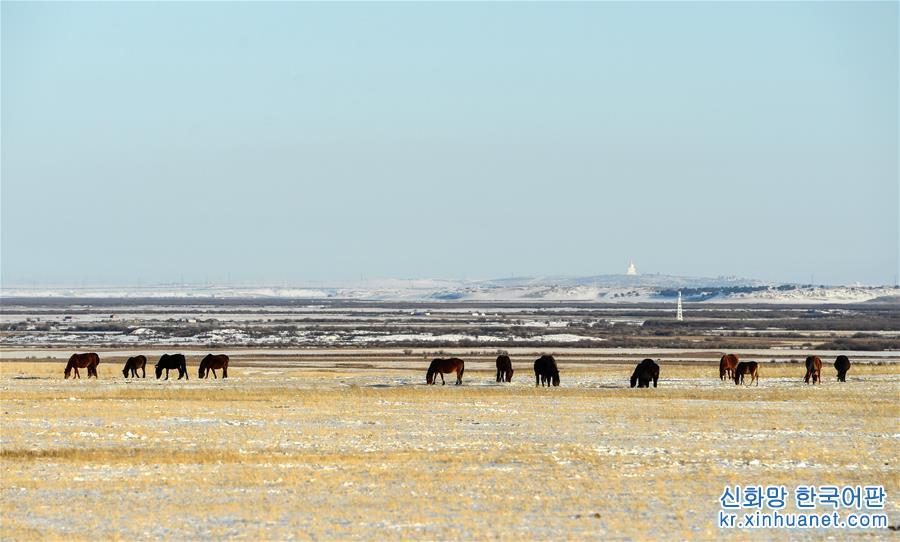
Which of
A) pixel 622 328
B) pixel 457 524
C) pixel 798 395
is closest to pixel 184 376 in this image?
pixel 798 395

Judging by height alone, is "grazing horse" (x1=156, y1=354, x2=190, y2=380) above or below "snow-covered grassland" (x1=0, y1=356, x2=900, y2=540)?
above

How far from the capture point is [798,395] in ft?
113

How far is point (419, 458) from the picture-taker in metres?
19.9

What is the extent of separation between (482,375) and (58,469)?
93.9ft

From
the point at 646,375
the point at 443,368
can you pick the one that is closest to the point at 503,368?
the point at 443,368

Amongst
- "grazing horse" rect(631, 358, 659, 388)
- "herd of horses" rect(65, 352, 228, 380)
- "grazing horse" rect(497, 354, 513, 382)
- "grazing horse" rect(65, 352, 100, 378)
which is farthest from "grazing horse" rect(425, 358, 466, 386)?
"grazing horse" rect(65, 352, 100, 378)

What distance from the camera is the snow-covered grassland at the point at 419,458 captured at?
14648 millimetres

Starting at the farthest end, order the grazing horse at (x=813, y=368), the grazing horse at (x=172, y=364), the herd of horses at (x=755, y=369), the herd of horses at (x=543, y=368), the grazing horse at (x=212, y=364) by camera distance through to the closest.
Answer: the grazing horse at (x=212, y=364) → the grazing horse at (x=172, y=364) → the grazing horse at (x=813, y=368) → the herd of horses at (x=755, y=369) → the herd of horses at (x=543, y=368)

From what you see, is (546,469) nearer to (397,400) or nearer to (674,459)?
(674,459)

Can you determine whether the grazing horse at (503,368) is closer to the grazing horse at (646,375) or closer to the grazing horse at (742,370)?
the grazing horse at (646,375)

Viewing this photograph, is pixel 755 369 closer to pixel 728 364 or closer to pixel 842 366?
pixel 728 364

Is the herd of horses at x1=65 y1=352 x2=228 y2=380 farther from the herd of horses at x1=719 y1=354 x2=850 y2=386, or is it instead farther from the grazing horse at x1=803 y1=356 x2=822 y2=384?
the grazing horse at x1=803 y1=356 x2=822 y2=384

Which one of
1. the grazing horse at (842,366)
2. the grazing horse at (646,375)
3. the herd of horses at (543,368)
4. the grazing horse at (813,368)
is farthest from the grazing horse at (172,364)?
the grazing horse at (842,366)

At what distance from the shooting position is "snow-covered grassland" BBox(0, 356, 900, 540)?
577 inches
